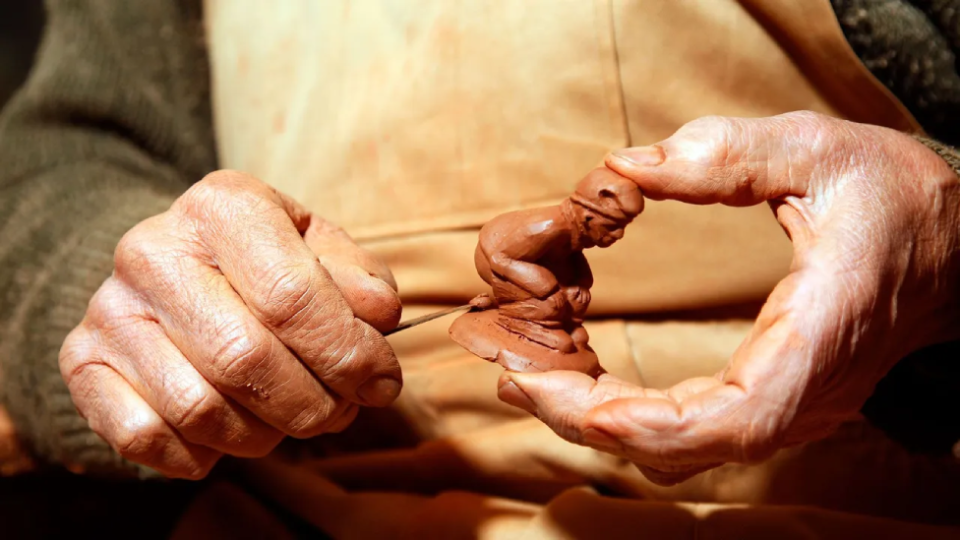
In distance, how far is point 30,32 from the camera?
9.92 feet

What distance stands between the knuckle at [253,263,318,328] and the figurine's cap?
45 centimetres

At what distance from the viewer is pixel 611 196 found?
1.08 meters

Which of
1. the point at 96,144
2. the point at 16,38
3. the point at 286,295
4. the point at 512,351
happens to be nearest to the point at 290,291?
the point at 286,295

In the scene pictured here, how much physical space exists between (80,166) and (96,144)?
108 mm

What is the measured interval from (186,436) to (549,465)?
0.69 metres

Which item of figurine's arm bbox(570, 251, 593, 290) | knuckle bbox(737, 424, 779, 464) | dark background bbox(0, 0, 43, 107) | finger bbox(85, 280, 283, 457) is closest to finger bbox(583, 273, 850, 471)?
knuckle bbox(737, 424, 779, 464)

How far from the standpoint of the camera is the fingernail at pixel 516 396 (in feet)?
3.35

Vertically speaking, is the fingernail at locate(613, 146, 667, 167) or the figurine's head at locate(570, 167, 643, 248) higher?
the fingernail at locate(613, 146, 667, 167)

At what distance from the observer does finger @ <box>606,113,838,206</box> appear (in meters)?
1.00

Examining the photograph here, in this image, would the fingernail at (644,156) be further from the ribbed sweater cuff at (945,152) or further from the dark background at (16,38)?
the dark background at (16,38)

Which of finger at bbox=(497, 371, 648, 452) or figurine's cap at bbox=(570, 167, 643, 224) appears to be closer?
finger at bbox=(497, 371, 648, 452)

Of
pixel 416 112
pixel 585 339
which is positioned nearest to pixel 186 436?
pixel 585 339

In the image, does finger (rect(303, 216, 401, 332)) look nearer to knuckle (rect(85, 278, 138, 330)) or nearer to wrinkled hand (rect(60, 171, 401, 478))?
wrinkled hand (rect(60, 171, 401, 478))

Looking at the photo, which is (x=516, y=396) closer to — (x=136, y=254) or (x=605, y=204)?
(x=605, y=204)
